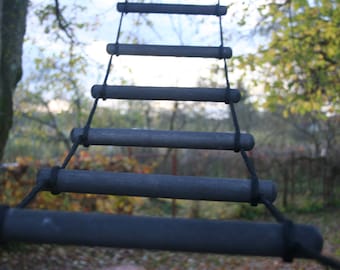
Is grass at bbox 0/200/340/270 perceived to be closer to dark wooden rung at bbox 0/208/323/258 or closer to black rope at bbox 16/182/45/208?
black rope at bbox 16/182/45/208

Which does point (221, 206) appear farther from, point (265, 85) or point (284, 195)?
point (265, 85)

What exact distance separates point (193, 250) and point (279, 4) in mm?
6526

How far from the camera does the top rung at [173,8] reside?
266 cm

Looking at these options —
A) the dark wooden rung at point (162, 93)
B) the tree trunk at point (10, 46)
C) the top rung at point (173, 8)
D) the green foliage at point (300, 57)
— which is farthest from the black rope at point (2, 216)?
the green foliage at point (300, 57)

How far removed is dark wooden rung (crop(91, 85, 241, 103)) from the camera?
2.20 m

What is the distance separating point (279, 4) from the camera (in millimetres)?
6922

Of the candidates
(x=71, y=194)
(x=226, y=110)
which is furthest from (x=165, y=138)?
(x=226, y=110)

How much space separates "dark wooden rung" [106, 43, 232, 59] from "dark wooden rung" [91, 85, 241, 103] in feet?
1.11

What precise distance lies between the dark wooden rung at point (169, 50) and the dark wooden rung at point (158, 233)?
1.51m

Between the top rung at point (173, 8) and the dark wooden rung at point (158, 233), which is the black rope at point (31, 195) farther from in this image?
the top rung at point (173, 8)

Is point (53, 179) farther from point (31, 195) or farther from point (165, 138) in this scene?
point (165, 138)

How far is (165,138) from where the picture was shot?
1.95 m

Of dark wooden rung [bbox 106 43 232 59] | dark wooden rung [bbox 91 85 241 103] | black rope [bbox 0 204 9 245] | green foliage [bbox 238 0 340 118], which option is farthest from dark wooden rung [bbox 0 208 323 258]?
green foliage [bbox 238 0 340 118]

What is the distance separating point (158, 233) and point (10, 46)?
3.24 m
